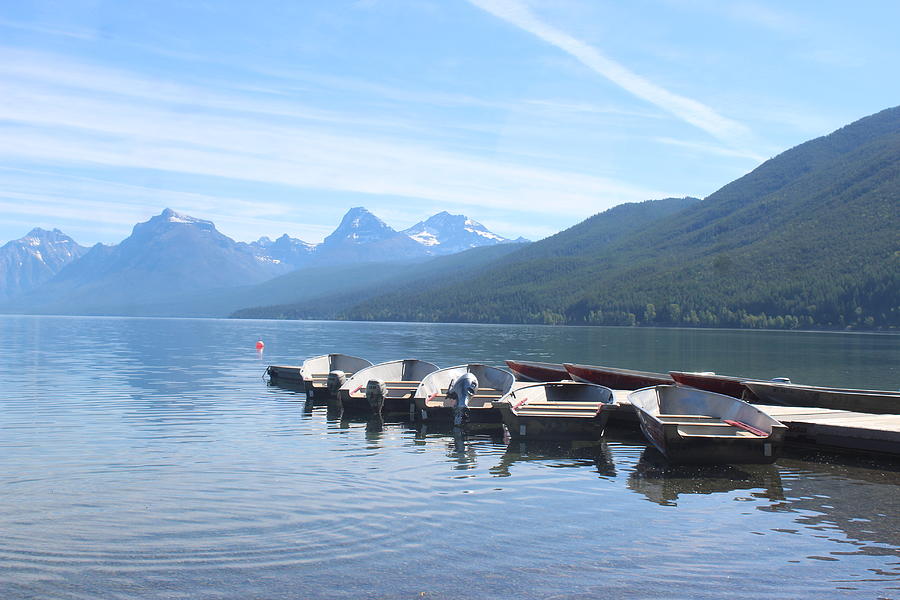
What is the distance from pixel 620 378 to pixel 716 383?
18.6 ft

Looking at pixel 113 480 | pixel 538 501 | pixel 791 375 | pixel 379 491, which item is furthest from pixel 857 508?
pixel 791 375

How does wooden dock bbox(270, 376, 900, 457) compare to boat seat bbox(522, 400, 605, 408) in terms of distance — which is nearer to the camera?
wooden dock bbox(270, 376, 900, 457)

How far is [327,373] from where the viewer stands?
4300 centimetres

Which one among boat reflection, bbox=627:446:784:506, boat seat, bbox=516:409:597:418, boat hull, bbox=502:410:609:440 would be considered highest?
boat seat, bbox=516:409:597:418

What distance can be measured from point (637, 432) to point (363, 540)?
54.2 ft

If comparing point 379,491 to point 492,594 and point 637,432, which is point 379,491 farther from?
point 637,432

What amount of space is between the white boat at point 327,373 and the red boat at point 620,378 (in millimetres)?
11359

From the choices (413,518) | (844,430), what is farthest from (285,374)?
(413,518)

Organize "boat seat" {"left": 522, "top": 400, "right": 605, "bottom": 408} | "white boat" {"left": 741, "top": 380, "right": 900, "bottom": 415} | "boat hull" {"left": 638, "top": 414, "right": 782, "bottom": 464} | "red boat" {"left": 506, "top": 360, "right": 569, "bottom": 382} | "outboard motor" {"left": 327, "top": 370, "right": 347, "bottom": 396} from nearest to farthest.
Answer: "boat hull" {"left": 638, "top": 414, "right": 782, "bottom": 464}
"boat seat" {"left": 522, "top": 400, "right": 605, "bottom": 408}
"white boat" {"left": 741, "top": 380, "right": 900, "bottom": 415}
"outboard motor" {"left": 327, "top": 370, "right": 347, "bottom": 396}
"red boat" {"left": 506, "top": 360, "right": 569, "bottom": 382}

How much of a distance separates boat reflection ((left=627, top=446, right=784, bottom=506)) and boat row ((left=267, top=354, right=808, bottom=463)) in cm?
39

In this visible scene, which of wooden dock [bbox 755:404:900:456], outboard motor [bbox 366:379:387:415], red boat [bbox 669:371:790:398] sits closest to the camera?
wooden dock [bbox 755:404:900:456]

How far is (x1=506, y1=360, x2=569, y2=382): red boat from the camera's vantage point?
42.9 m

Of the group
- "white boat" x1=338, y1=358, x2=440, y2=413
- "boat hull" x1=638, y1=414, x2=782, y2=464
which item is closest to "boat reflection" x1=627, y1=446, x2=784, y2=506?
"boat hull" x1=638, y1=414, x2=782, y2=464

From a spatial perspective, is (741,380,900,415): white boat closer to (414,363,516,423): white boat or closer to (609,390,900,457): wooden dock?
(609,390,900,457): wooden dock
